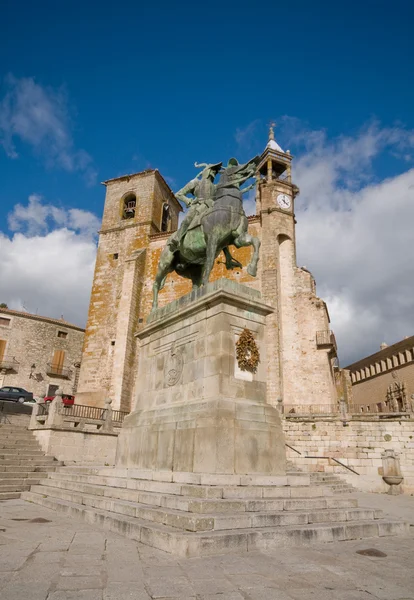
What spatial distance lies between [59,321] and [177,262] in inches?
1200

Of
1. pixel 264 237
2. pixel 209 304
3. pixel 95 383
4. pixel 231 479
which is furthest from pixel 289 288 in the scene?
pixel 231 479

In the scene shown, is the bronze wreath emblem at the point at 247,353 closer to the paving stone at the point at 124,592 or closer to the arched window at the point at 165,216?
the paving stone at the point at 124,592

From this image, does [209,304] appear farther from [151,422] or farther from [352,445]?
[352,445]

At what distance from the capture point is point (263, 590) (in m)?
2.75

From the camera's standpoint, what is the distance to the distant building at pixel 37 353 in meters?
32.9

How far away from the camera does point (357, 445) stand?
1689cm

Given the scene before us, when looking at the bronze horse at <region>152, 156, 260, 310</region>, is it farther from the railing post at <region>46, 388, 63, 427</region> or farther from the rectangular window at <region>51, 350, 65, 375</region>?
the rectangular window at <region>51, 350, 65, 375</region>

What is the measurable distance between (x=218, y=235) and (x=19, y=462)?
8.49 metres

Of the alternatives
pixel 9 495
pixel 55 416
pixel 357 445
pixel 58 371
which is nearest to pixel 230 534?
pixel 9 495

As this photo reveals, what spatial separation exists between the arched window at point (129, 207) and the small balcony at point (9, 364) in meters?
15.0

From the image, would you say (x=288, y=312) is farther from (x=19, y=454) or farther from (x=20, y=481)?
(x=20, y=481)

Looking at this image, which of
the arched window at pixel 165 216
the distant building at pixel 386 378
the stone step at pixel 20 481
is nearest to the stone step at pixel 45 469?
the stone step at pixel 20 481

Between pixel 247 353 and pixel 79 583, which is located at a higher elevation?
pixel 247 353

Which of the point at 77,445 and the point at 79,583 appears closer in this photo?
the point at 79,583
